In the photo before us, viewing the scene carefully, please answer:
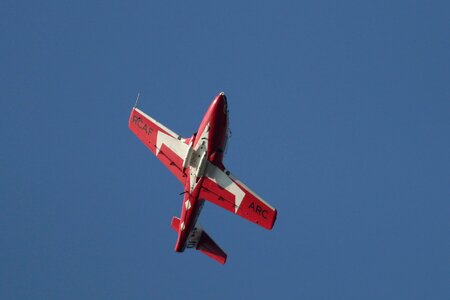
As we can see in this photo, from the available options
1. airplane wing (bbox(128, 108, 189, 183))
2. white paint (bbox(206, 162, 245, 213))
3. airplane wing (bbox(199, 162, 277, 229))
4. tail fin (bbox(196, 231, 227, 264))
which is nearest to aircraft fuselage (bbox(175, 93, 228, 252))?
white paint (bbox(206, 162, 245, 213))

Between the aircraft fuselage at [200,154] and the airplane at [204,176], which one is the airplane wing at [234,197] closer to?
the airplane at [204,176]

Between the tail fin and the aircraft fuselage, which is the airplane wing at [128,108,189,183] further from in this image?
the tail fin

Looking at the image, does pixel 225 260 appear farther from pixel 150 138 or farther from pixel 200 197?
pixel 150 138

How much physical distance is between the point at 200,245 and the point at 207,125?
10060 millimetres

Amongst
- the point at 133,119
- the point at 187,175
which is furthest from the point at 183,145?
the point at 133,119

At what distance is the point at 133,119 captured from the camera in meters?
56.0

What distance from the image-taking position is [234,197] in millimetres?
50406

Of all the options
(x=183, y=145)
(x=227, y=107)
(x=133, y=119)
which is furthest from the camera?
(x=133, y=119)

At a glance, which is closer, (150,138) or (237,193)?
(237,193)

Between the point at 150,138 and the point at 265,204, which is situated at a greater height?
the point at 150,138

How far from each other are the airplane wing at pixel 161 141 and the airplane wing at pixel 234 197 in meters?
2.15

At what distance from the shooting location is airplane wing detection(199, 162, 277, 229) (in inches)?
1949

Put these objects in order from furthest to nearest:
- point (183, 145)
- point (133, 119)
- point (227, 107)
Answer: point (133, 119), point (183, 145), point (227, 107)

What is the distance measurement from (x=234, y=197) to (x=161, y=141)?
697 centimetres
